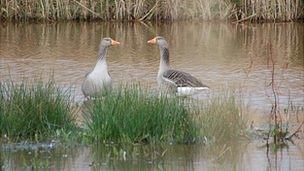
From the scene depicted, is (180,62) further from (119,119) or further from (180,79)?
(119,119)

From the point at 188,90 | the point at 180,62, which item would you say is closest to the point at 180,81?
the point at 188,90

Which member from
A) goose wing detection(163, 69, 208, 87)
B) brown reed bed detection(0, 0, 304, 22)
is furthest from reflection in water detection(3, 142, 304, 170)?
brown reed bed detection(0, 0, 304, 22)

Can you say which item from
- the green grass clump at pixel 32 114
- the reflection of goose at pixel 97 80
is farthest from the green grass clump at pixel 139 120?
the reflection of goose at pixel 97 80

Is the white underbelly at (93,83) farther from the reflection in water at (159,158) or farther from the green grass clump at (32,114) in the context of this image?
the reflection in water at (159,158)

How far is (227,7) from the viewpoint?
26.2 meters

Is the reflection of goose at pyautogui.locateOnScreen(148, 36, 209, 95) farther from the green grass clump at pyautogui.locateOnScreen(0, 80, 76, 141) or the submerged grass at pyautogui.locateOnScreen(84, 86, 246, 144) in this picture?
the green grass clump at pyautogui.locateOnScreen(0, 80, 76, 141)

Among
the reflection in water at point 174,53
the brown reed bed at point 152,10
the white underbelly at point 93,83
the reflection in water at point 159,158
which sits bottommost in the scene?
the reflection in water at point 159,158

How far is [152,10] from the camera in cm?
2634

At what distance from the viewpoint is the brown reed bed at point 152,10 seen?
25844mm

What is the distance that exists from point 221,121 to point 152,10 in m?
16.4

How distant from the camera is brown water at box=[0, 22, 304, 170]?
9344 millimetres

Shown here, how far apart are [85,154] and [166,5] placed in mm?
16996

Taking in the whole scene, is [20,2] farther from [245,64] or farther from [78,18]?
[245,64]

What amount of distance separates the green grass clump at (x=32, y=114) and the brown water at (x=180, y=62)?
34 cm
